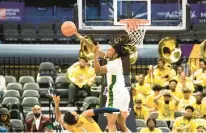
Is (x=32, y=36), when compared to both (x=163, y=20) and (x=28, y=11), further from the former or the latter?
(x=163, y=20)

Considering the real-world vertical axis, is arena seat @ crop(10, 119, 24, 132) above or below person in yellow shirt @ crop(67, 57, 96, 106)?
below

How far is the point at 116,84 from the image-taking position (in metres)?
12.5

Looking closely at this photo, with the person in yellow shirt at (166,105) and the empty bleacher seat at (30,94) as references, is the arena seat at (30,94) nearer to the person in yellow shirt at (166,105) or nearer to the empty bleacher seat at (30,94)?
the empty bleacher seat at (30,94)

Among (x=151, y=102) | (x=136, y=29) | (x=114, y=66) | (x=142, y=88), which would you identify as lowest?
(x=151, y=102)

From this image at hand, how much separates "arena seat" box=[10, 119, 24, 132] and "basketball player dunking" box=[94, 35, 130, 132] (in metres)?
3.66

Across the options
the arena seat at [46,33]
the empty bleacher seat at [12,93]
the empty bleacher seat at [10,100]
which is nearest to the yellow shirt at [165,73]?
the empty bleacher seat at [12,93]

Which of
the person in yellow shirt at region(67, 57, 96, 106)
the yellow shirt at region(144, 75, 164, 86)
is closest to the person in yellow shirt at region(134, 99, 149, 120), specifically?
the person in yellow shirt at region(67, 57, 96, 106)

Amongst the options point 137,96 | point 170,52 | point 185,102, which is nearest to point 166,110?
point 185,102

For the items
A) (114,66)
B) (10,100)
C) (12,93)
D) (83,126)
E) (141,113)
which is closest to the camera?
(83,126)

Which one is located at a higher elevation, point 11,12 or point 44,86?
point 11,12

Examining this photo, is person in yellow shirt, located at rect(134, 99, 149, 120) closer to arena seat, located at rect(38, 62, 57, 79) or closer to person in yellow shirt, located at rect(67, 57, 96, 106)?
person in yellow shirt, located at rect(67, 57, 96, 106)

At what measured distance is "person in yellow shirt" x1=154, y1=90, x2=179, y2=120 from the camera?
661 inches

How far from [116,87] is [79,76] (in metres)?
5.29

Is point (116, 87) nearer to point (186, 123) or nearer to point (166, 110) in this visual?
point (186, 123)
